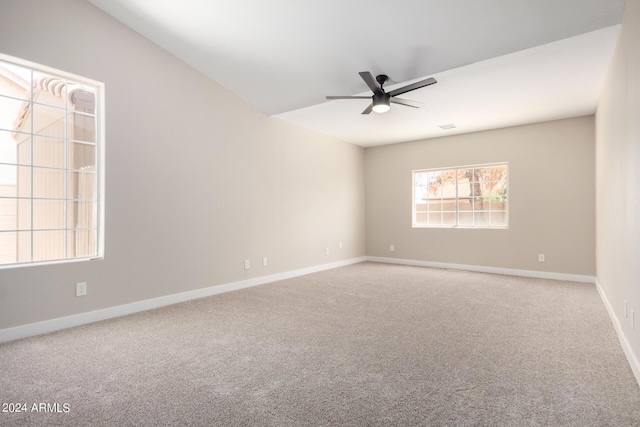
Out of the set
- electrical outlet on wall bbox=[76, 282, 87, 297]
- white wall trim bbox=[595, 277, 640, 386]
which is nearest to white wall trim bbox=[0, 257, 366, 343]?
electrical outlet on wall bbox=[76, 282, 87, 297]

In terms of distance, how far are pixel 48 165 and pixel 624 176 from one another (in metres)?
5.15

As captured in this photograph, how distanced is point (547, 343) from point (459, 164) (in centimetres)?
424

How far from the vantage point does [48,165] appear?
11.1 ft

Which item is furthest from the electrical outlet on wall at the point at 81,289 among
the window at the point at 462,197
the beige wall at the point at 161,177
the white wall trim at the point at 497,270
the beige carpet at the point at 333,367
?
the window at the point at 462,197

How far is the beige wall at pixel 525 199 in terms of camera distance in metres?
5.21

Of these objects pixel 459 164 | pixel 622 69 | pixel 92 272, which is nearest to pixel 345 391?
pixel 92 272

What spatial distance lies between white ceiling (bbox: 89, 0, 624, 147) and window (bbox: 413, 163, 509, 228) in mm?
1416

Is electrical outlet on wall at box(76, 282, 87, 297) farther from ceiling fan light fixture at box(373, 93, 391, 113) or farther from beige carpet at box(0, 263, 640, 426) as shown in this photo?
ceiling fan light fixture at box(373, 93, 391, 113)

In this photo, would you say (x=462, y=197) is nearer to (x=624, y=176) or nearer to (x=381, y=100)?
(x=381, y=100)

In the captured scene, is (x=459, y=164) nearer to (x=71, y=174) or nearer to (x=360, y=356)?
(x=360, y=356)

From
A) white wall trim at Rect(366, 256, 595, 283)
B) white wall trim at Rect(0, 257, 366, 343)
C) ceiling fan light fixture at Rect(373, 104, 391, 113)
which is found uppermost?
ceiling fan light fixture at Rect(373, 104, 391, 113)

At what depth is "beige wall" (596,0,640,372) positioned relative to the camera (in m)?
2.18

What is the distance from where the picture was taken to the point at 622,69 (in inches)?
108

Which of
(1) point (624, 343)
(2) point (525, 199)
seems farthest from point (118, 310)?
(2) point (525, 199)
